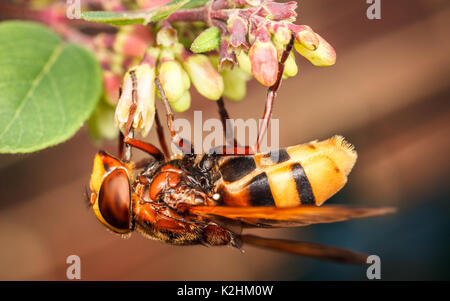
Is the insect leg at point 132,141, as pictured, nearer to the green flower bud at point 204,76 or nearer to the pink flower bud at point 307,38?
the green flower bud at point 204,76

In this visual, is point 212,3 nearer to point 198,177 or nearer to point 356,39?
point 198,177

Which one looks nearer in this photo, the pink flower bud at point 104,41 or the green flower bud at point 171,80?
the green flower bud at point 171,80

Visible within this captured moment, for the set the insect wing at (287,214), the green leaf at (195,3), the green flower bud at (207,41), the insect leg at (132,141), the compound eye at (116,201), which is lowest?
the insect wing at (287,214)

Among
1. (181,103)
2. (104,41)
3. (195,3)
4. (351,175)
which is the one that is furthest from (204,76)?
(351,175)

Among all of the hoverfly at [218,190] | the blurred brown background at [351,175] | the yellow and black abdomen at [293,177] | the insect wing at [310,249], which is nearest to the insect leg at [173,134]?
the hoverfly at [218,190]

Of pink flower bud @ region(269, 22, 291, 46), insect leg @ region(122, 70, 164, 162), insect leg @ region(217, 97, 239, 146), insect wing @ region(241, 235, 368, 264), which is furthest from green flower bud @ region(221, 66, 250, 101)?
insect wing @ region(241, 235, 368, 264)

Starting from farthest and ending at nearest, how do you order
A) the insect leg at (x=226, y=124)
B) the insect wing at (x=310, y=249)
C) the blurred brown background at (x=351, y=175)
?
the blurred brown background at (x=351, y=175) < the insect leg at (x=226, y=124) < the insect wing at (x=310, y=249)

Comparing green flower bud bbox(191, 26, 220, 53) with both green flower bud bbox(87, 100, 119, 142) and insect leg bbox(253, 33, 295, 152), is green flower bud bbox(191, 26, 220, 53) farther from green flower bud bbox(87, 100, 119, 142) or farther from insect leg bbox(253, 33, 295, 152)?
green flower bud bbox(87, 100, 119, 142)
